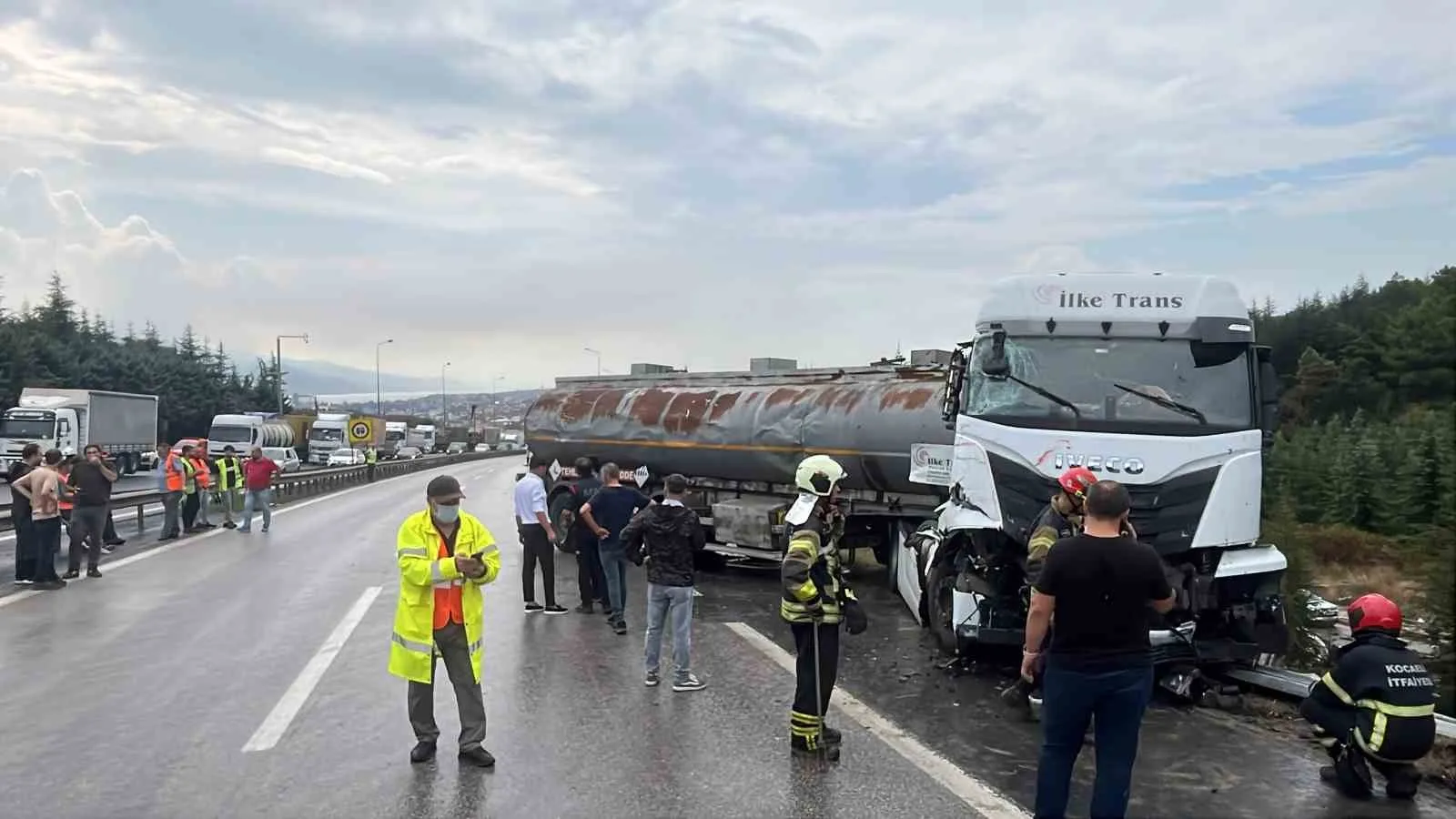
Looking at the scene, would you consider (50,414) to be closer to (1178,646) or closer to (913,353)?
(913,353)

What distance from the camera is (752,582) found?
1503cm

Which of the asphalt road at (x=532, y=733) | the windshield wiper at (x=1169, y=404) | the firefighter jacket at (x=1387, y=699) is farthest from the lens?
the windshield wiper at (x=1169, y=404)

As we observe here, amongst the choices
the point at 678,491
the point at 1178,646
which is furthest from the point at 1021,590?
the point at 678,491

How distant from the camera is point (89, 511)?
14.5 meters

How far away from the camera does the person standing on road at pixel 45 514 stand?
516 inches

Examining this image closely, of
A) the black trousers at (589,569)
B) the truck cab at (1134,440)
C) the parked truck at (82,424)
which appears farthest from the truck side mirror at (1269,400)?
the parked truck at (82,424)

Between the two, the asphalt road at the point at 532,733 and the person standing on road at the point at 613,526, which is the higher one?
the person standing on road at the point at 613,526

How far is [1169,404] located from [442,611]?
5.38 metres

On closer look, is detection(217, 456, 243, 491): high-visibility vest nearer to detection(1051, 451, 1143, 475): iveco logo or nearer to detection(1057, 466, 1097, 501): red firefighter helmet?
detection(1051, 451, 1143, 475): iveco logo

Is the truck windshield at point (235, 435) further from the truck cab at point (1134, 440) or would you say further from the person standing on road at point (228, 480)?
the truck cab at point (1134, 440)

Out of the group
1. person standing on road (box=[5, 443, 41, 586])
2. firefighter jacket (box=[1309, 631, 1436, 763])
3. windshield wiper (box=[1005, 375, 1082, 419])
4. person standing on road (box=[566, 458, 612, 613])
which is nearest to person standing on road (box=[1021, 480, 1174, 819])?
firefighter jacket (box=[1309, 631, 1436, 763])

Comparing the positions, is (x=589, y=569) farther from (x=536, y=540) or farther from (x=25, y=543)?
(x=25, y=543)

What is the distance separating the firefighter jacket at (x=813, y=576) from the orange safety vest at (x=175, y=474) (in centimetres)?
1646

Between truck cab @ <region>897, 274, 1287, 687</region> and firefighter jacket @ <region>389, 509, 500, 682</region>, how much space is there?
388 centimetres
